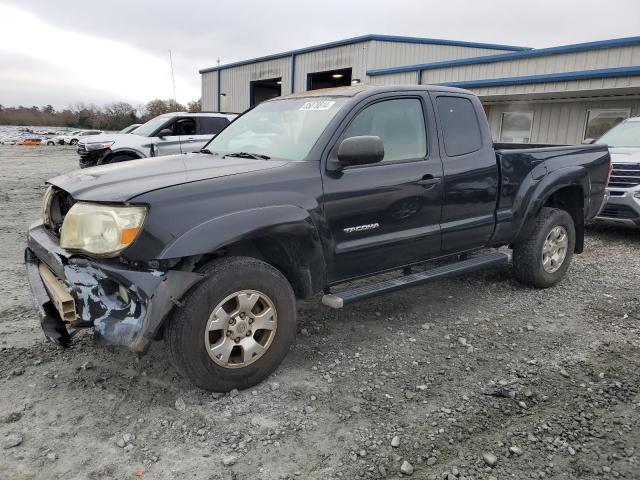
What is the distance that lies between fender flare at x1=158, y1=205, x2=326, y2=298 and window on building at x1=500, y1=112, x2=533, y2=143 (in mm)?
12226

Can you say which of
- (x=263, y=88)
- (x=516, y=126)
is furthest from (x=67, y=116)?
(x=516, y=126)

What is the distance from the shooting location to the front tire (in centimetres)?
281

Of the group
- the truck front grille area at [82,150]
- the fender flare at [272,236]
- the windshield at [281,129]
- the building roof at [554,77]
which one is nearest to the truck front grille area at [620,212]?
the building roof at [554,77]

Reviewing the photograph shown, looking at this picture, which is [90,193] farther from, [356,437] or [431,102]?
[431,102]

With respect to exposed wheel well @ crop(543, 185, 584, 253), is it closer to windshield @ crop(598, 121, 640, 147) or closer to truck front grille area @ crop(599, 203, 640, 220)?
truck front grille area @ crop(599, 203, 640, 220)

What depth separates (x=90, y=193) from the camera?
295 centimetres

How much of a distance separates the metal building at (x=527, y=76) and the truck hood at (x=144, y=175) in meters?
7.37

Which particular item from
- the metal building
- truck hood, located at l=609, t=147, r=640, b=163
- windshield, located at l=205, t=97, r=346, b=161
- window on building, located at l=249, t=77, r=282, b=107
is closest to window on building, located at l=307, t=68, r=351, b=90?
the metal building

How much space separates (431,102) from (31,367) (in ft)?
11.7

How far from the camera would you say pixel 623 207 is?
7391 mm

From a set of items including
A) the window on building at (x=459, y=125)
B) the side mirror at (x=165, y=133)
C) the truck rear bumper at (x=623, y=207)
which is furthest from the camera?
the side mirror at (x=165, y=133)

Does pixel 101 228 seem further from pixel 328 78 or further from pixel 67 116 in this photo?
pixel 67 116

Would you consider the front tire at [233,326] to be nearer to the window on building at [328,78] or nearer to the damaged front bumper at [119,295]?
the damaged front bumper at [119,295]

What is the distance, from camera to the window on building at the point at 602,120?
12.0 m
